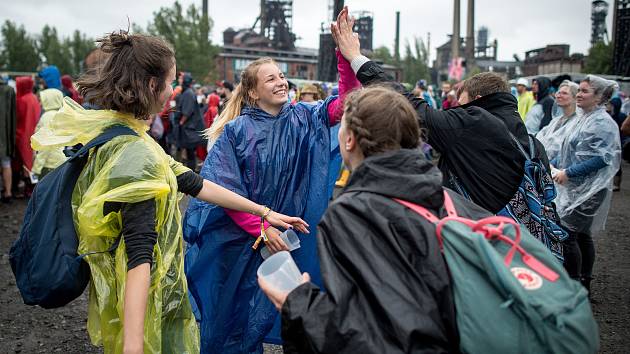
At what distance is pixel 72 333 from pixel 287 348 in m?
3.08

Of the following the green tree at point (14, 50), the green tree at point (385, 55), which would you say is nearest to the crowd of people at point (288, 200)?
the green tree at point (14, 50)

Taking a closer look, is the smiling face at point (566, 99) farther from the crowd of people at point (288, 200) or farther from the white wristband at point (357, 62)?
the white wristband at point (357, 62)

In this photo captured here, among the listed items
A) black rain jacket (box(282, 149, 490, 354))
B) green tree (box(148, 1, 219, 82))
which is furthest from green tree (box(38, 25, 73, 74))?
black rain jacket (box(282, 149, 490, 354))

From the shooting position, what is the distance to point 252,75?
308 cm

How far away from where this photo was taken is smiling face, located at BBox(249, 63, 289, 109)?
2984 millimetres

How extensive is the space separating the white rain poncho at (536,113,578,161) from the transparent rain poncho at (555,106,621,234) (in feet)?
0.21

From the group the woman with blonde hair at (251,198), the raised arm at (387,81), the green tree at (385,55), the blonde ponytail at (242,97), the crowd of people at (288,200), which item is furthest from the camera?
the green tree at (385,55)

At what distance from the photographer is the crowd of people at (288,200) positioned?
1.42m

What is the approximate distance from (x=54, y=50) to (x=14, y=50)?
4751 millimetres

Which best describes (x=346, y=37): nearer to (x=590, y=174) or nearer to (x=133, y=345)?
(x=133, y=345)

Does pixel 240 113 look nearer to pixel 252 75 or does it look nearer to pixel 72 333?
pixel 252 75

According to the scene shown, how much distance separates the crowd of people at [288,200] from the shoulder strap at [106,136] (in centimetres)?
2

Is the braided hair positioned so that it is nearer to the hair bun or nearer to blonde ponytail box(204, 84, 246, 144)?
the hair bun

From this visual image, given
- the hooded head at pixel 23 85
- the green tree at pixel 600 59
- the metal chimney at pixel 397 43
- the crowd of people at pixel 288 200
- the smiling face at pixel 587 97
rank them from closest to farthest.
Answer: the crowd of people at pixel 288 200 < the smiling face at pixel 587 97 < the hooded head at pixel 23 85 < the green tree at pixel 600 59 < the metal chimney at pixel 397 43
